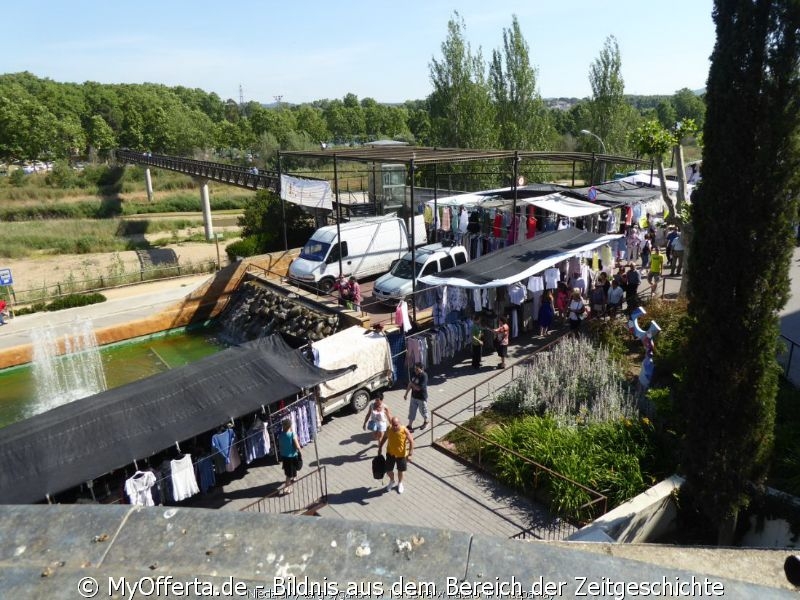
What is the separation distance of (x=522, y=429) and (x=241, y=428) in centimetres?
555

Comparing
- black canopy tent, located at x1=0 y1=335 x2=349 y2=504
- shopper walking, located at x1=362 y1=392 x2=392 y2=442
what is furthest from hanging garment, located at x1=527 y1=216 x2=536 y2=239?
shopper walking, located at x1=362 y1=392 x2=392 y2=442

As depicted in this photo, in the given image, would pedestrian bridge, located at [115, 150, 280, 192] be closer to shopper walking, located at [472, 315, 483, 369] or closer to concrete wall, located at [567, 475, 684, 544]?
shopper walking, located at [472, 315, 483, 369]

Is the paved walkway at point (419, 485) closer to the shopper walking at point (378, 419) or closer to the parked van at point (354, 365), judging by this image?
the parked van at point (354, 365)

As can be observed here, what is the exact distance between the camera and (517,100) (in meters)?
43.4

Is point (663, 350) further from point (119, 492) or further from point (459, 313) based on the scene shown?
point (119, 492)

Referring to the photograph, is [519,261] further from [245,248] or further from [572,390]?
[245,248]

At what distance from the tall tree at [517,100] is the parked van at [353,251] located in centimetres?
2304

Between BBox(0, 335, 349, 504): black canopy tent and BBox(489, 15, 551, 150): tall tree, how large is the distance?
35176 mm

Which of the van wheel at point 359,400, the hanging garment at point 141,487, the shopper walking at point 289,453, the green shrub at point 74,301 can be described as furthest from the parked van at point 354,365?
the green shrub at point 74,301

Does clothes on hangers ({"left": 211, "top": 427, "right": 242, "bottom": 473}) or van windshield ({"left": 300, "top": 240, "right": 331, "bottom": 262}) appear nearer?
clothes on hangers ({"left": 211, "top": 427, "right": 242, "bottom": 473})

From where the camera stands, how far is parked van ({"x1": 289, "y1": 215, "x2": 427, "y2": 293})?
21.7 meters

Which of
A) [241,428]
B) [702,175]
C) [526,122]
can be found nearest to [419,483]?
[241,428]

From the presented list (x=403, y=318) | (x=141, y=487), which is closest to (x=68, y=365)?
(x=403, y=318)

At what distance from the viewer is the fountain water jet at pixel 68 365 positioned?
1914cm
